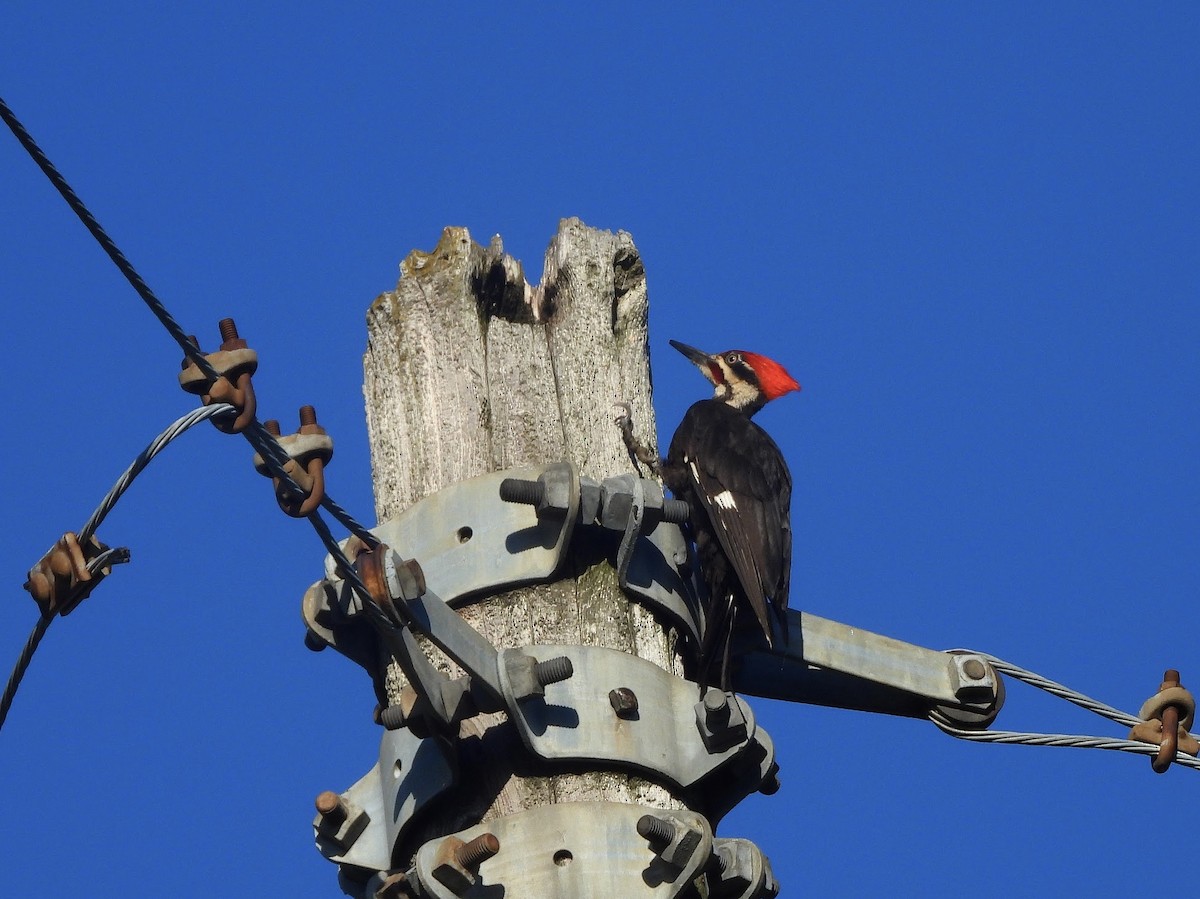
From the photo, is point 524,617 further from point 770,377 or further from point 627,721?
point 770,377

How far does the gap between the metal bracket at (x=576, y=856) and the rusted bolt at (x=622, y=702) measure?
0.62ft

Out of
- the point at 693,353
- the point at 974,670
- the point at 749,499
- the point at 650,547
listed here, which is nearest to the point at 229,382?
the point at 650,547

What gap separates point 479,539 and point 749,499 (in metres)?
1.69

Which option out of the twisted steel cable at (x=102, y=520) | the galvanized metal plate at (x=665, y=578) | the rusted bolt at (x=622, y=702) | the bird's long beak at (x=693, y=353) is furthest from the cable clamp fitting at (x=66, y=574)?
the bird's long beak at (x=693, y=353)

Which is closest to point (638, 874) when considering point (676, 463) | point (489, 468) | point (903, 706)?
point (489, 468)

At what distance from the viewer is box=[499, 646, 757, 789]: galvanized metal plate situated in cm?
326

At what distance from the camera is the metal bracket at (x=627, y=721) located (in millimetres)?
3264

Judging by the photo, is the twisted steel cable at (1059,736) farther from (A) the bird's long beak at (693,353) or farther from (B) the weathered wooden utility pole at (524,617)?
(A) the bird's long beak at (693,353)

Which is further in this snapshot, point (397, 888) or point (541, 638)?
point (541, 638)

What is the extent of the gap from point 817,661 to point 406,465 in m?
1.01

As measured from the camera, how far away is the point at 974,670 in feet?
13.7

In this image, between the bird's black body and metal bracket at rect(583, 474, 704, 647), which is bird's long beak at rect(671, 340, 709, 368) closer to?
the bird's black body

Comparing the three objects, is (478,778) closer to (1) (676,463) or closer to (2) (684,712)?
(2) (684,712)

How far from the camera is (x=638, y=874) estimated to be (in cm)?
316
